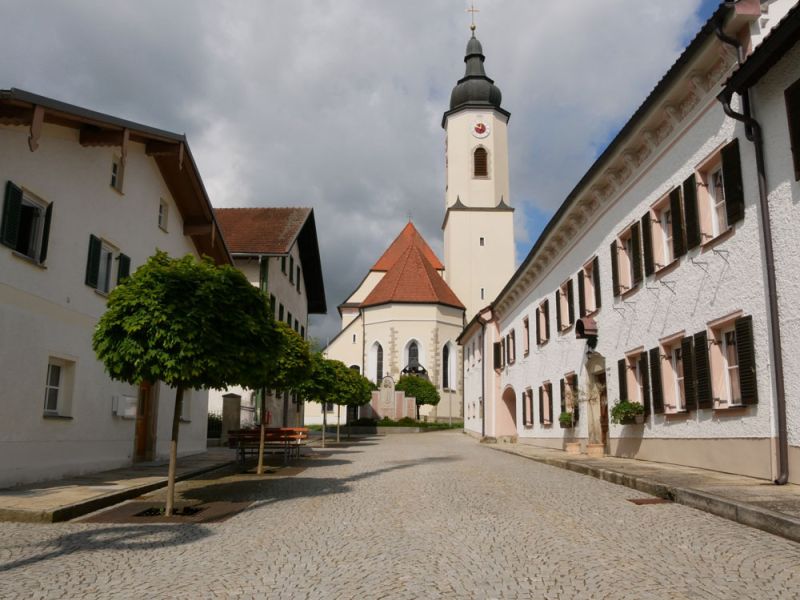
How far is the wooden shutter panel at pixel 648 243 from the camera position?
14438mm

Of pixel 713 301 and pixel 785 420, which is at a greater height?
pixel 713 301

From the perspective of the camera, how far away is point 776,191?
10039 mm

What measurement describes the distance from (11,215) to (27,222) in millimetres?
1005

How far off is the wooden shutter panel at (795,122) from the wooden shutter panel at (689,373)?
378 cm

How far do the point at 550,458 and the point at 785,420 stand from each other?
7738 millimetres

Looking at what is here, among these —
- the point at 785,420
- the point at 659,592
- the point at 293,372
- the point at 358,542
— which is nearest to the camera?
the point at 659,592

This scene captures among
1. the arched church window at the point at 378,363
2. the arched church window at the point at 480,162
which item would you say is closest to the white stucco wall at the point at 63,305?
the arched church window at the point at 378,363

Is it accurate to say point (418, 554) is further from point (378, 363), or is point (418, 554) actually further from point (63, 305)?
point (378, 363)

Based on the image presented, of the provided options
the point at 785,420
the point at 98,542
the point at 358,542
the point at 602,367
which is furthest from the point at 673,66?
the point at 98,542

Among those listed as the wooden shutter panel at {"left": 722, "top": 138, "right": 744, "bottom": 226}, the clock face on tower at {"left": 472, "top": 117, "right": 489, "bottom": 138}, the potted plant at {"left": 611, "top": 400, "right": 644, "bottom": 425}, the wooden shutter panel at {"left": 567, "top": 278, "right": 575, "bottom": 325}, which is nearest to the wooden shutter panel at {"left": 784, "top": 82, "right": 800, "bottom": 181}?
the wooden shutter panel at {"left": 722, "top": 138, "right": 744, "bottom": 226}

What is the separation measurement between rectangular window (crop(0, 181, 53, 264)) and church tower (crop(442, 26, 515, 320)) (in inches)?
1923

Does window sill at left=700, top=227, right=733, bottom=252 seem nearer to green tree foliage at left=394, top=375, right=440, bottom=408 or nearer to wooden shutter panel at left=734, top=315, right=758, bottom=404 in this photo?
wooden shutter panel at left=734, top=315, right=758, bottom=404

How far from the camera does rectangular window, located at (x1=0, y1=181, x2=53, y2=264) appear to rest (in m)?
11.7

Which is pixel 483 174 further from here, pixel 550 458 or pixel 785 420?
pixel 785 420
